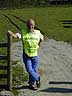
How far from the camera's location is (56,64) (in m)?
15.1

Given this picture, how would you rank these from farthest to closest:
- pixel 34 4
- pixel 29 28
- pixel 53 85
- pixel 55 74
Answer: pixel 34 4 → pixel 55 74 → pixel 53 85 → pixel 29 28

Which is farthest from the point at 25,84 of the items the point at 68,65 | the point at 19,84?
the point at 68,65

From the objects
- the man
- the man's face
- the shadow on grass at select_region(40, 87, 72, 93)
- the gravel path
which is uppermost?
the man's face

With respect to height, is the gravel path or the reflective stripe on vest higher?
the reflective stripe on vest

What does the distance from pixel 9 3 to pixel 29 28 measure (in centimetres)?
5419

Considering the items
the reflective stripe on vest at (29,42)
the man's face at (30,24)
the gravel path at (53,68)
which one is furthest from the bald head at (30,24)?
the gravel path at (53,68)

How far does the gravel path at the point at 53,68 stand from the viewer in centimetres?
1116

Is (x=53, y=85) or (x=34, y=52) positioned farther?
(x=53, y=85)

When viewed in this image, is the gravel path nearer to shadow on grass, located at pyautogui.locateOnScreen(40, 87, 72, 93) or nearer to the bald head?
shadow on grass, located at pyautogui.locateOnScreen(40, 87, 72, 93)

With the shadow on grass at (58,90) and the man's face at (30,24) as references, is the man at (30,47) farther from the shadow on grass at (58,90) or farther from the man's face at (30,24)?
the shadow on grass at (58,90)

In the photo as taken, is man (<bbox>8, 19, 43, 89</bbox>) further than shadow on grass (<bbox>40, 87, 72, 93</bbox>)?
No

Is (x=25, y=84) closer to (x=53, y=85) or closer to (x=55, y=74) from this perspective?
(x=53, y=85)

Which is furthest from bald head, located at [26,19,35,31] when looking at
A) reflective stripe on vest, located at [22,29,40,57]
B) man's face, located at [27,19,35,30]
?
reflective stripe on vest, located at [22,29,40,57]

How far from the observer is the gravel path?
36.6 feet
